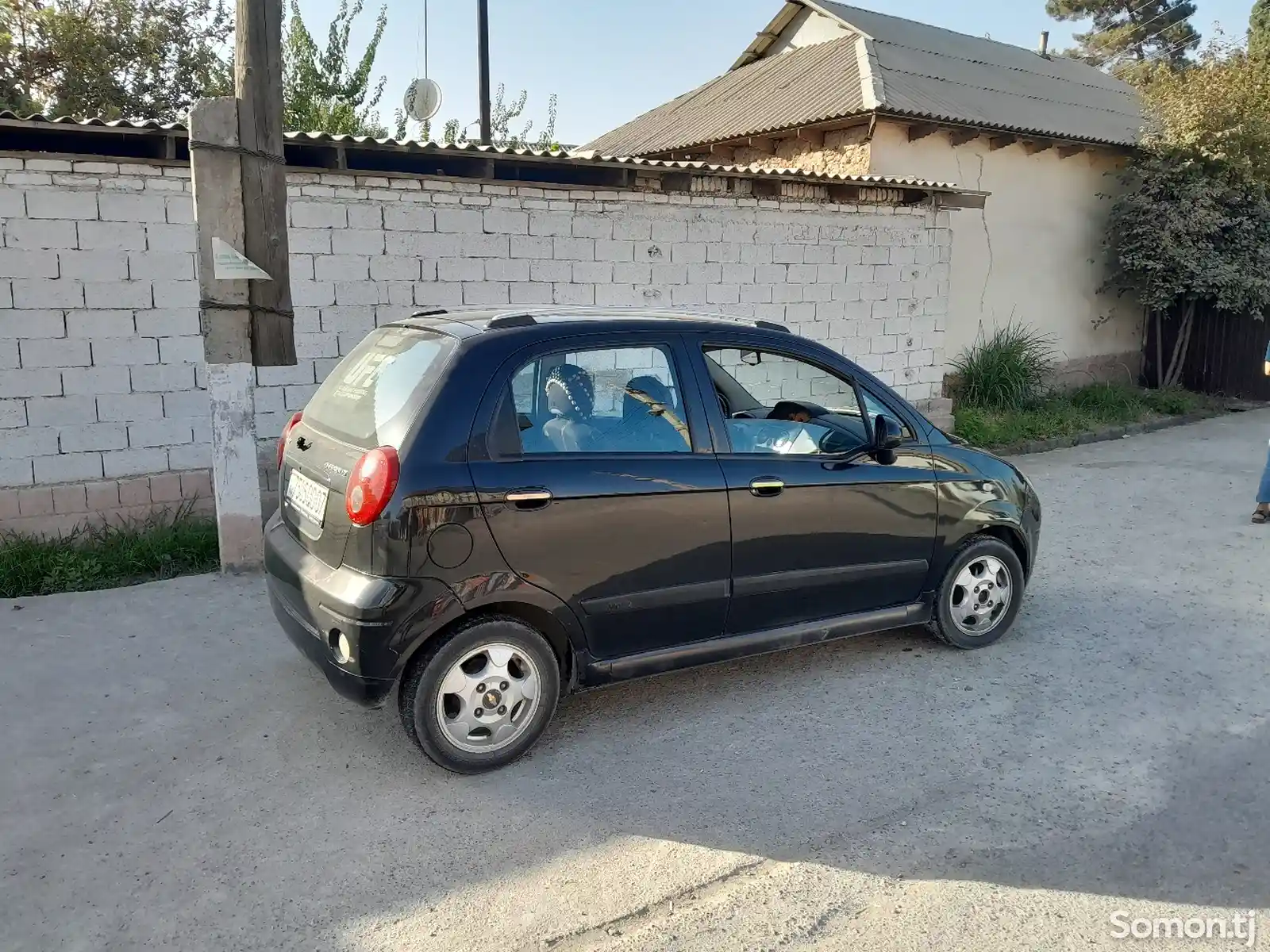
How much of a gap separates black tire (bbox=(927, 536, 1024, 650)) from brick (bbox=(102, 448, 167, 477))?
5137 millimetres

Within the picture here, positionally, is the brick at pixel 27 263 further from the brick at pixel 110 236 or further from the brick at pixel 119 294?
the brick at pixel 119 294

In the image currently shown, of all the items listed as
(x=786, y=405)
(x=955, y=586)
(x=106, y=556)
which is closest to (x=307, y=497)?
(x=786, y=405)

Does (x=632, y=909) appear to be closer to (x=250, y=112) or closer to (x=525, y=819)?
(x=525, y=819)

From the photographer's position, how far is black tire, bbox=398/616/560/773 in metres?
3.48

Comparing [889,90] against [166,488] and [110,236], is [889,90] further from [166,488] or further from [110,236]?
[166,488]

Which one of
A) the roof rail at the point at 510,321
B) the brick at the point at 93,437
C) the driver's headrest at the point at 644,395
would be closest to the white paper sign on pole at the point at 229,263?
the brick at the point at 93,437

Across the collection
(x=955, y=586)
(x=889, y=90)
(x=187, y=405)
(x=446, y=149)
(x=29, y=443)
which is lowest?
(x=955, y=586)

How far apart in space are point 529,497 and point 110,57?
1894cm

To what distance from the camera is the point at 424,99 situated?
11531 mm

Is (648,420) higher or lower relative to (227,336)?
lower

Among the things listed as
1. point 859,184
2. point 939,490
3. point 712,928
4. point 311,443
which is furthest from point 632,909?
point 859,184

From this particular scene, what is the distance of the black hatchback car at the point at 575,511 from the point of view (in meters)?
3.44

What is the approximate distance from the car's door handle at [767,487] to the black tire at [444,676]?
3.62 ft

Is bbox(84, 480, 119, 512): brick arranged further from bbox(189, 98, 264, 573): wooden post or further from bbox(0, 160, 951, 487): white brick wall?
bbox(189, 98, 264, 573): wooden post
